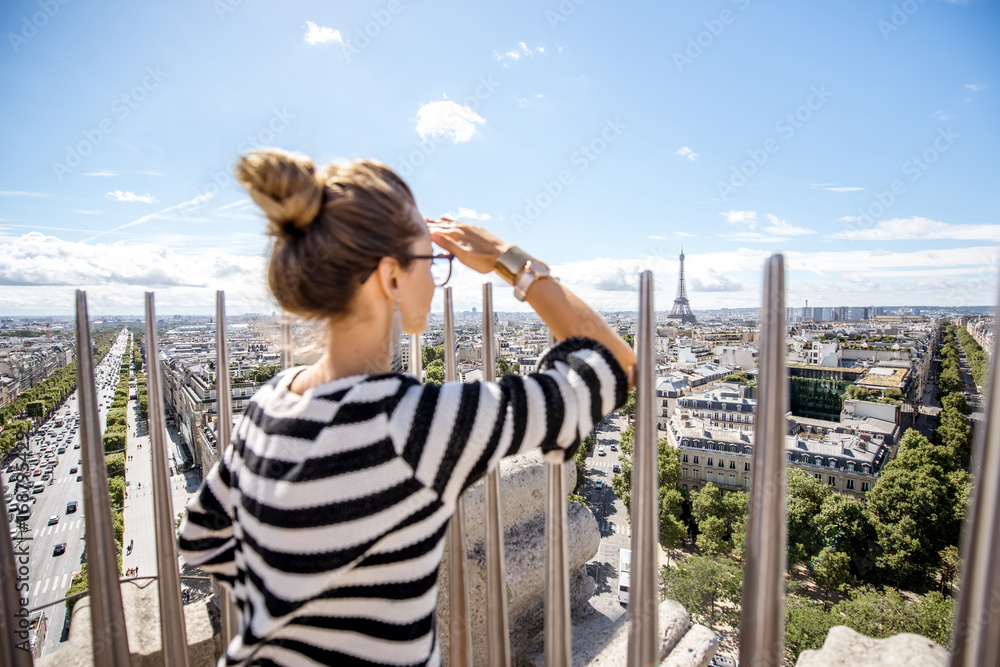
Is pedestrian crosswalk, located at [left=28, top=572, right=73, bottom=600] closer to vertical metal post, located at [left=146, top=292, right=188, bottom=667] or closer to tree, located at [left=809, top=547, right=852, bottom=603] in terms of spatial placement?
vertical metal post, located at [left=146, top=292, right=188, bottom=667]

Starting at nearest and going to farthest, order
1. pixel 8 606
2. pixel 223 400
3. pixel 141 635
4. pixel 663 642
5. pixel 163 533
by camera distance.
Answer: pixel 8 606 → pixel 163 533 → pixel 663 642 → pixel 223 400 → pixel 141 635

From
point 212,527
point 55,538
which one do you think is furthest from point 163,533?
point 55,538

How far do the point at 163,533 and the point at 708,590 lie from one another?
1765cm

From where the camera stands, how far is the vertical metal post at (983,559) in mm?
734

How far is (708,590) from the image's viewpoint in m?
15.7

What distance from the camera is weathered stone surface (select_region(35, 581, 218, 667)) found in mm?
1636

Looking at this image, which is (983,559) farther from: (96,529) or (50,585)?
(50,585)

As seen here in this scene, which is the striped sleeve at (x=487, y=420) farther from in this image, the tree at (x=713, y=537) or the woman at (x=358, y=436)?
the tree at (x=713, y=537)

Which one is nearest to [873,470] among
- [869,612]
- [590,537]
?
[869,612]

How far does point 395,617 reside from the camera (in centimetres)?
88

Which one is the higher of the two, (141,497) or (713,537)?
(141,497)

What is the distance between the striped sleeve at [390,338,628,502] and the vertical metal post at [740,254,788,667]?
0.28 m

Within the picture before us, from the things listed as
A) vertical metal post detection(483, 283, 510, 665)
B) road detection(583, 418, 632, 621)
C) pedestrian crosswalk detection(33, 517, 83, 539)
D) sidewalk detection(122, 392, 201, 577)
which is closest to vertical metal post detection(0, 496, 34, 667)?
vertical metal post detection(483, 283, 510, 665)

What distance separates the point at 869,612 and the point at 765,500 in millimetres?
17243
